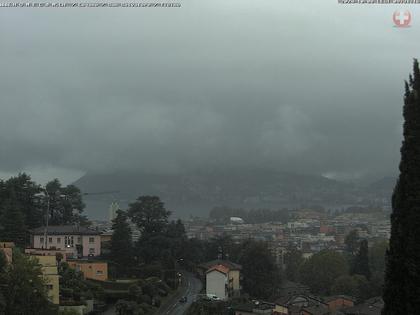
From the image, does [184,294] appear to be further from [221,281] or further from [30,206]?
[30,206]

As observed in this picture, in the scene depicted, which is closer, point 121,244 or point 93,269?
point 93,269

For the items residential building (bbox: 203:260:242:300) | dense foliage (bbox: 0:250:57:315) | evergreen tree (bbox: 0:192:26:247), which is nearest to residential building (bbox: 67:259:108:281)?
evergreen tree (bbox: 0:192:26:247)

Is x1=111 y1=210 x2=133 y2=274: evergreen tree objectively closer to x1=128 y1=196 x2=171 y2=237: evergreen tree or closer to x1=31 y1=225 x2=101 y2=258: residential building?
x1=31 y1=225 x2=101 y2=258: residential building

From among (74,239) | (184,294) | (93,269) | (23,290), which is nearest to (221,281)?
(184,294)

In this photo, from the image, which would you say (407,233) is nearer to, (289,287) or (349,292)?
(349,292)

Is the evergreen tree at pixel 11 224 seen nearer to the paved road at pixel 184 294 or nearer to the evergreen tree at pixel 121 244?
the evergreen tree at pixel 121 244

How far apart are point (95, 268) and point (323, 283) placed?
24.1 meters

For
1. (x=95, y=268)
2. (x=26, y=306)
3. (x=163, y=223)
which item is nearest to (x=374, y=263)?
(x=163, y=223)

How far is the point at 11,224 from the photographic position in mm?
52750

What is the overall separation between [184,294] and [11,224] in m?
14.5

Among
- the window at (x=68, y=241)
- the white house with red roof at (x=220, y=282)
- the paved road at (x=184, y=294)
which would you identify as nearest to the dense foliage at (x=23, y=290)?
the paved road at (x=184, y=294)

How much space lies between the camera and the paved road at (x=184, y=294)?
47.4 metres

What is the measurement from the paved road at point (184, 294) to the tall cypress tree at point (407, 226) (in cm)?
3124

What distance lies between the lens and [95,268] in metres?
51.5
